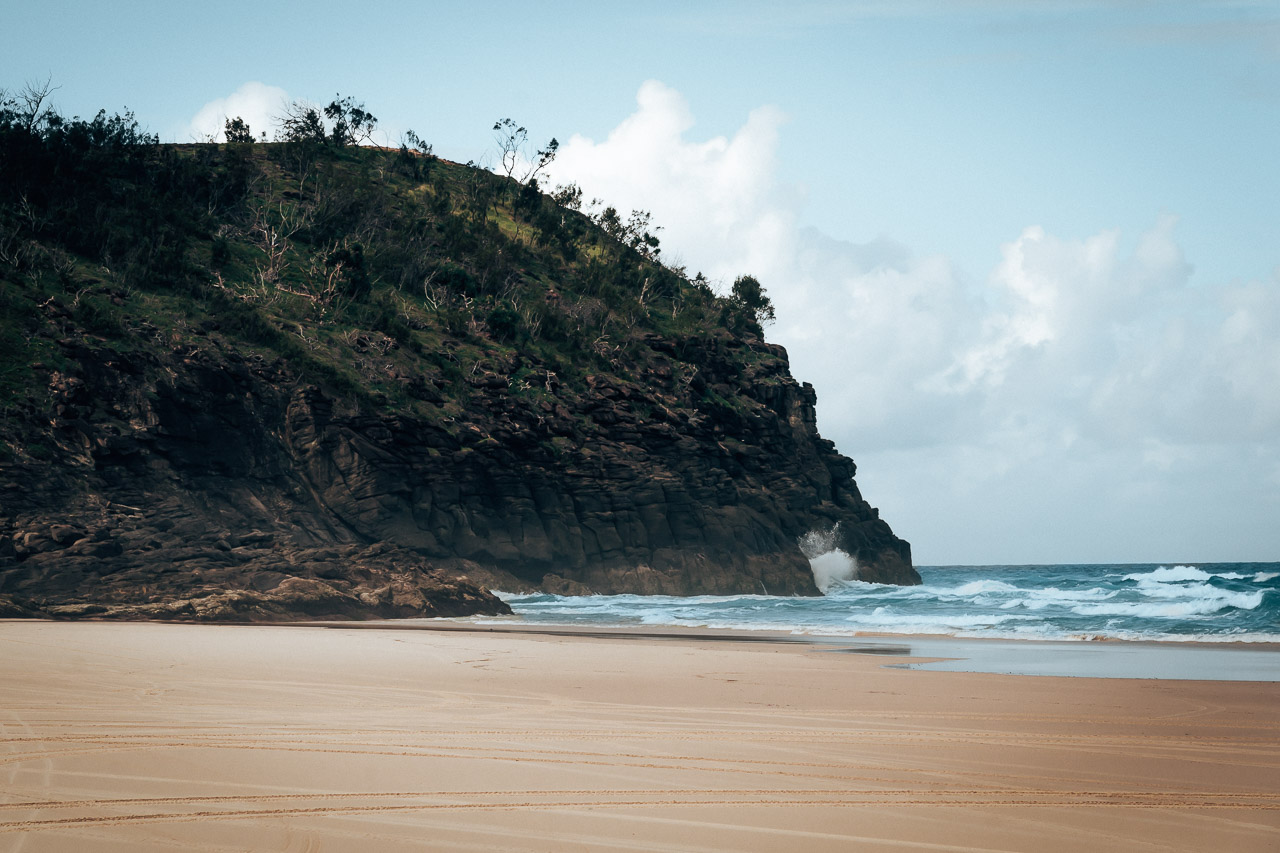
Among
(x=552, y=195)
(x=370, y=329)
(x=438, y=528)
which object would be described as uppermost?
(x=552, y=195)

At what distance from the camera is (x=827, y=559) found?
181 feet

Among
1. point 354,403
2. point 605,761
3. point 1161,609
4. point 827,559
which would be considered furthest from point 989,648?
point 827,559

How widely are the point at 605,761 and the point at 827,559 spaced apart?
2041 inches

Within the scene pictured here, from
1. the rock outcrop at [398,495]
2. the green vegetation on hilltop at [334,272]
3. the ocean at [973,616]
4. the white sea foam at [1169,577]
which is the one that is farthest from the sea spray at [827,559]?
the white sea foam at [1169,577]

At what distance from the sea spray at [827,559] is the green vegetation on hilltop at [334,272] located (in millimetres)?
9802

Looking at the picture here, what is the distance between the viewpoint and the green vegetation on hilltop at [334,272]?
33.4 meters

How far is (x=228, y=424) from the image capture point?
106 ft

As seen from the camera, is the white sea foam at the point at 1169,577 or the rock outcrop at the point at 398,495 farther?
the white sea foam at the point at 1169,577

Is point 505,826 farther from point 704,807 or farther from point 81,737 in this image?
point 81,737

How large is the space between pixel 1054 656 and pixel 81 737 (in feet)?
46.1

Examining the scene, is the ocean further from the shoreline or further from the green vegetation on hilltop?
the green vegetation on hilltop

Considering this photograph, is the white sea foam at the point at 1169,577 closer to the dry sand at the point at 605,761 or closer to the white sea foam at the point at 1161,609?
the white sea foam at the point at 1161,609

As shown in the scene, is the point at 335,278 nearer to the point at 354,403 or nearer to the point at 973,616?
the point at 354,403

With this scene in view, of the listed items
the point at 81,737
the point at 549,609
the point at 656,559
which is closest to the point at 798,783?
the point at 81,737
